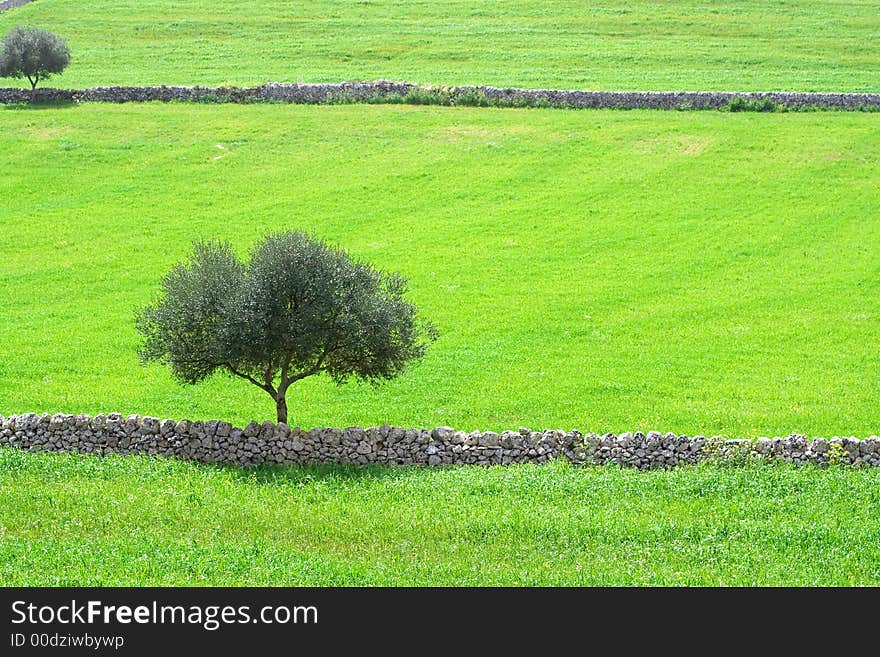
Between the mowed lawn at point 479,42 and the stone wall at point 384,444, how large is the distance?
46.7 m

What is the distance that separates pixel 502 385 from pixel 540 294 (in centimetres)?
920

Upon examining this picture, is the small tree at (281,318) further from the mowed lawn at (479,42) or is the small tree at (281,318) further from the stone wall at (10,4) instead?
the stone wall at (10,4)

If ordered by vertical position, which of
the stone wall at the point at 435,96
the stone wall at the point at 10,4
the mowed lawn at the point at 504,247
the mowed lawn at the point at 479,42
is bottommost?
the mowed lawn at the point at 504,247

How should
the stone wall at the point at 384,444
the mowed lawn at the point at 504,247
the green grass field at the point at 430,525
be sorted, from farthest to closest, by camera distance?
the mowed lawn at the point at 504,247
the stone wall at the point at 384,444
the green grass field at the point at 430,525

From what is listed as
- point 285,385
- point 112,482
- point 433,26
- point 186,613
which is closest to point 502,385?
point 285,385

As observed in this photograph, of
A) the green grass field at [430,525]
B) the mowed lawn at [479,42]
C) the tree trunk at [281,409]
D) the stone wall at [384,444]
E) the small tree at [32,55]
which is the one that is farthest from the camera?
the mowed lawn at [479,42]

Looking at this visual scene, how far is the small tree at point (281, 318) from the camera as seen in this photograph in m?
29.1

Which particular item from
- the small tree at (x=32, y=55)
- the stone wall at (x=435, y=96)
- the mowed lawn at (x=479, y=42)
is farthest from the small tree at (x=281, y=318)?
the small tree at (x=32, y=55)

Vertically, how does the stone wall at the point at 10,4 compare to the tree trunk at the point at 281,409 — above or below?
above

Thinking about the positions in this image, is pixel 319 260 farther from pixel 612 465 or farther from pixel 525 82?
pixel 525 82

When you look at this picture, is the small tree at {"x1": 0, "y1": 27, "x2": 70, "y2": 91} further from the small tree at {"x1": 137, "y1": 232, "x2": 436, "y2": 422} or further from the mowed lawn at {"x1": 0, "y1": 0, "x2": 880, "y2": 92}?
the small tree at {"x1": 137, "y1": 232, "x2": 436, "y2": 422}

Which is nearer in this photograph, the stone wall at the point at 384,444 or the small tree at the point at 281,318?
the stone wall at the point at 384,444

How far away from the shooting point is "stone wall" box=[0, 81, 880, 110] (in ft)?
219

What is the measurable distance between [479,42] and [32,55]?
33.6m
